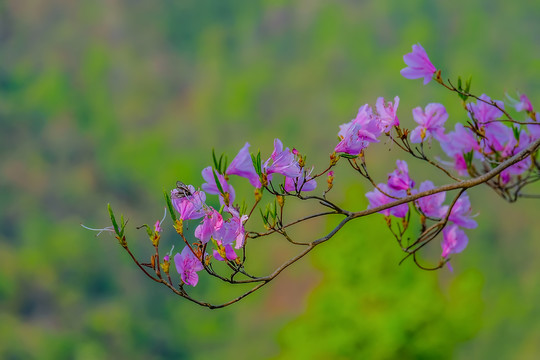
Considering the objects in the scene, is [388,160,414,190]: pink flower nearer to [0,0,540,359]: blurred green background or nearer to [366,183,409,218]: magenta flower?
[366,183,409,218]: magenta flower

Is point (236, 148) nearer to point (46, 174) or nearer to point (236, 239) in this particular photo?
point (46, 174)

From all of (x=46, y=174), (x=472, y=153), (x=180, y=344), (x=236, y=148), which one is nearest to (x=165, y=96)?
(x=236, y=148)

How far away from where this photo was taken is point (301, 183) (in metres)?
0.94

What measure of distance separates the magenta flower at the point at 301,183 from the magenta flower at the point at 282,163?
0.03 meters

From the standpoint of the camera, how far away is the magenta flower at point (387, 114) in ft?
3.40

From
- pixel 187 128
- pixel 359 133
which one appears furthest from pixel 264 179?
pixel 187 128

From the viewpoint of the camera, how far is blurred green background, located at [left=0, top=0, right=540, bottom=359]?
7906 millimetres

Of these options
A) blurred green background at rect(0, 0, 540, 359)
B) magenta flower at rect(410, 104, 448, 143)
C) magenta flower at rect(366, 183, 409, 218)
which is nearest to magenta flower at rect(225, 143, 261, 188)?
magenta flower at rect(366, 183, 409, 218)

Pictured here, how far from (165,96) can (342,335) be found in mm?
4075

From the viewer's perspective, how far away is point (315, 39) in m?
8.71

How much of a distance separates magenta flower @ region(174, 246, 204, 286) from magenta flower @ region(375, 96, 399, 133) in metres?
0.30

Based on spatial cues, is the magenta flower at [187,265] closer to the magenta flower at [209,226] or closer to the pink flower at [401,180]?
the magenta flower at [209,226]

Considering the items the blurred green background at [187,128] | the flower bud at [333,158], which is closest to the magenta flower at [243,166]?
the flower bud at [333,158]

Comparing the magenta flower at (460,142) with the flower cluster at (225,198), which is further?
the magenta flower at (460,142)
